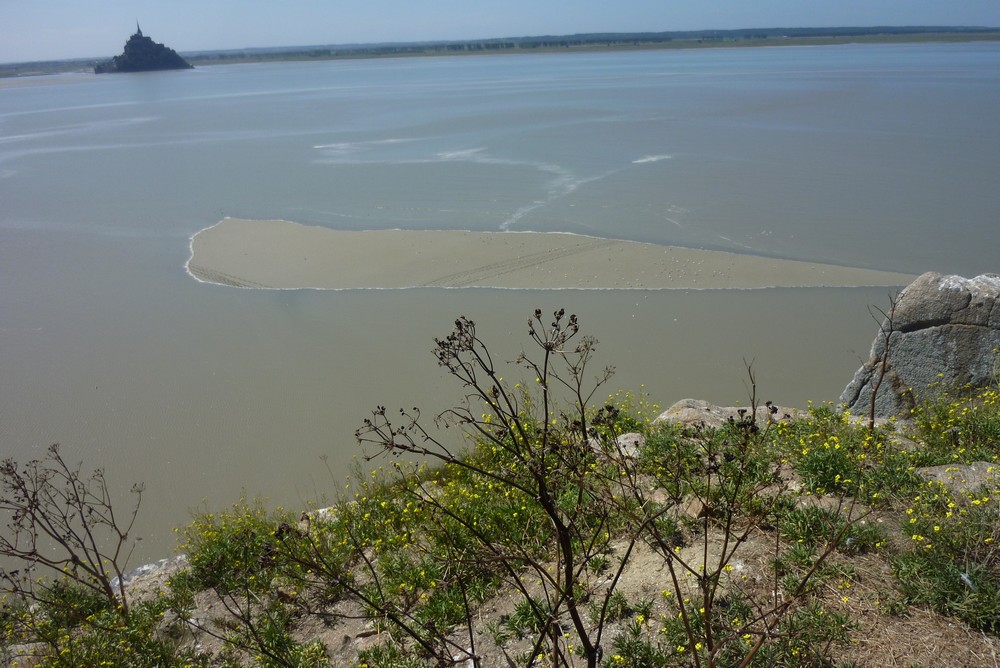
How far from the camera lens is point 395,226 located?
46.6ft

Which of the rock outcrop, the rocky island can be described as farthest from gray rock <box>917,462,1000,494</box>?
the rocky island

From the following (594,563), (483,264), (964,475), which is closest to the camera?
(594,563)

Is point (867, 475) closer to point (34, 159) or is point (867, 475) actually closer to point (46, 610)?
point (46, 610)

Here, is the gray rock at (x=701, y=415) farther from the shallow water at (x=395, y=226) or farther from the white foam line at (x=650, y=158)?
the white foam line at (x=650, y=158)

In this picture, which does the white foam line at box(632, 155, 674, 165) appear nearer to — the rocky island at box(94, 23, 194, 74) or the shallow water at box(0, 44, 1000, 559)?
the shallow water at box(0, 44, 1000, 559)

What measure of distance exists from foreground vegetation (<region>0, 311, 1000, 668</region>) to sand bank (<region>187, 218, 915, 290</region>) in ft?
18.1

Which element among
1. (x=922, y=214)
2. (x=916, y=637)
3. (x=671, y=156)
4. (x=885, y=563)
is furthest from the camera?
(x=671, y=156)

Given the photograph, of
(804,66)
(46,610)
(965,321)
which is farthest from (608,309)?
(804,66)

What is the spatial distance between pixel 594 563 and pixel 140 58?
361 feet

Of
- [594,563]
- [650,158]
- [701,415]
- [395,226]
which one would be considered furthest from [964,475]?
[650,158]

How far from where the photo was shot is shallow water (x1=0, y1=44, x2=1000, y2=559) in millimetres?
7863

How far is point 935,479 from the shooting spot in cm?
435

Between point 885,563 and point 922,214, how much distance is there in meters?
11.7

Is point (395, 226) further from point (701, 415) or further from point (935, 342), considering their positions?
point (935, 342)
